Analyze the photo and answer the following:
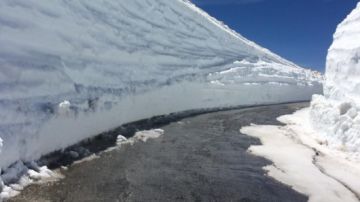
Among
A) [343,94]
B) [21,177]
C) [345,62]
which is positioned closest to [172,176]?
[21,177]

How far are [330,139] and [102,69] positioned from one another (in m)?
5.58

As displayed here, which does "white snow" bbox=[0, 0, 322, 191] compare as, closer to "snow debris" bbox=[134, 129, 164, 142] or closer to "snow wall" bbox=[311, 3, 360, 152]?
"snow debris" bbox=[134, 129, 164, 142]

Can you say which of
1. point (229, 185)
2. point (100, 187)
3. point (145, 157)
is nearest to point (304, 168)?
point (229, 185)

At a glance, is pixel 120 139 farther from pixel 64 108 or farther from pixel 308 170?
pixel 308 170

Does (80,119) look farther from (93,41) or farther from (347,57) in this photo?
(347,57)

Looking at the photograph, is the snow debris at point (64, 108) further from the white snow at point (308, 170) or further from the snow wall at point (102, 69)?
the white snow at point (308, 170)

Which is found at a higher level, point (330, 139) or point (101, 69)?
point (101, 69)

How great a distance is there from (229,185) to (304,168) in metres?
1.89

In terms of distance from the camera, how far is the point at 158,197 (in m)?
6.65

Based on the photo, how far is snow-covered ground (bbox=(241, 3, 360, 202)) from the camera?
25.3 ft

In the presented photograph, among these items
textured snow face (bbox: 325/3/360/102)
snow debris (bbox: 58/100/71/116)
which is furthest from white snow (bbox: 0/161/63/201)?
textured snow face (bbox: 325/3/360/102)

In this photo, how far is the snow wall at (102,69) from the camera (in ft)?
25.9

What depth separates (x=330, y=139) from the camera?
35.1 feet

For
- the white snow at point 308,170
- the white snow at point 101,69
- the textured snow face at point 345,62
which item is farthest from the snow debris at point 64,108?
the textured snow face at point 345,62
